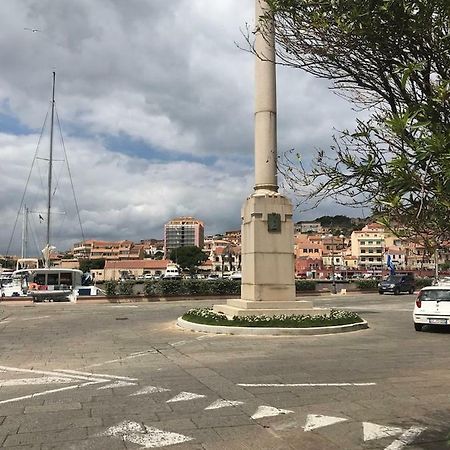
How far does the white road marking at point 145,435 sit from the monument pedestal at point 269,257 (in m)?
11.7

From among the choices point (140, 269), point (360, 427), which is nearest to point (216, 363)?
point (360, 427)

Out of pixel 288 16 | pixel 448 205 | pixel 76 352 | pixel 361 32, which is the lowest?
pixel 76 352

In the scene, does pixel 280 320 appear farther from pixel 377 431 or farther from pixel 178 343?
pixel 377 431

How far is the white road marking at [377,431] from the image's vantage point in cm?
584

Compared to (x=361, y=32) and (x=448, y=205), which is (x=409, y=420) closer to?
(x=448, y=205)

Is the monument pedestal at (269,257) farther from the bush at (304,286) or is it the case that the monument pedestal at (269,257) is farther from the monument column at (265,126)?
the bush at (304,286)

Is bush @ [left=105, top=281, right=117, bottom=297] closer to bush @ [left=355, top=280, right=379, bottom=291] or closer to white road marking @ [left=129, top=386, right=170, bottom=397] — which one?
bush @ [left=355, top=280, right=379, bottom=291]

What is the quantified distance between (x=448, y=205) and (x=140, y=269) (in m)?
140

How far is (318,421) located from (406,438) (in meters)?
1.04

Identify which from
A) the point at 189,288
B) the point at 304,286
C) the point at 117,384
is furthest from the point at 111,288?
the point at 117,384

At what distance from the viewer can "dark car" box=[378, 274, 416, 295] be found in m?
44.6

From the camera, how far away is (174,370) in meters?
9.95

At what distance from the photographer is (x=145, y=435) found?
19.3 feet

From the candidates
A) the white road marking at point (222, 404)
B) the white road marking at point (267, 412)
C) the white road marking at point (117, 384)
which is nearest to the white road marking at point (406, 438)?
the white road marking at point (267, 412)
